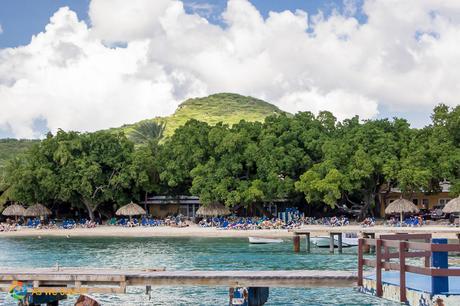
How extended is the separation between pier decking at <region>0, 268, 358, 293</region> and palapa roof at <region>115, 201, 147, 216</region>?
45.9 metres

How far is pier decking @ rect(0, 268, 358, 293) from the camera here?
1938 centimetres

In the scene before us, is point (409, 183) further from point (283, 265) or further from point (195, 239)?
point (283, 265)

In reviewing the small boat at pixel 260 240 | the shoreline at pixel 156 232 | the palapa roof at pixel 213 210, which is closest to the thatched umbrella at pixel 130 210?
the shoreline at pixel 156 232

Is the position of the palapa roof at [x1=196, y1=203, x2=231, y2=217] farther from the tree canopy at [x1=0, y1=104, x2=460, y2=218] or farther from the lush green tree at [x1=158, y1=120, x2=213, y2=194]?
the lush green tree at [x1=158, y1=120, x2=213, y2=194]

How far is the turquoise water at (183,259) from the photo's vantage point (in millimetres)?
25494

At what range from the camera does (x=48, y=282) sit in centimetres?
2025

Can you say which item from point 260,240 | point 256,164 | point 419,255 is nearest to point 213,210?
point 256,164

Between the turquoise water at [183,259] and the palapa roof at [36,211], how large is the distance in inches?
276

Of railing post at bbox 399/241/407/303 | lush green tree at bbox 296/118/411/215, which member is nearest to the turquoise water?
lush green tree at bbox 296/118/411/215

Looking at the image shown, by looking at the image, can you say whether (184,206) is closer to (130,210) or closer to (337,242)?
(130,210)

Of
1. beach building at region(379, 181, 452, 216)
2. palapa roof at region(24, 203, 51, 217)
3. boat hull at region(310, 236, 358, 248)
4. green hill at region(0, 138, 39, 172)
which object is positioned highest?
green hill at region(0, 138, 39, 172)

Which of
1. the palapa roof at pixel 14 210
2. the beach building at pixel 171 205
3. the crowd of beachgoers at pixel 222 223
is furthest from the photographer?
the beach building at pixel 171 205

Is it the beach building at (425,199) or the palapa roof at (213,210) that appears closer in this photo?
the palapa roof at (213,210)

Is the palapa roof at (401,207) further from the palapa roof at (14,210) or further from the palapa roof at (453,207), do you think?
the palapa roof at (14,210)
